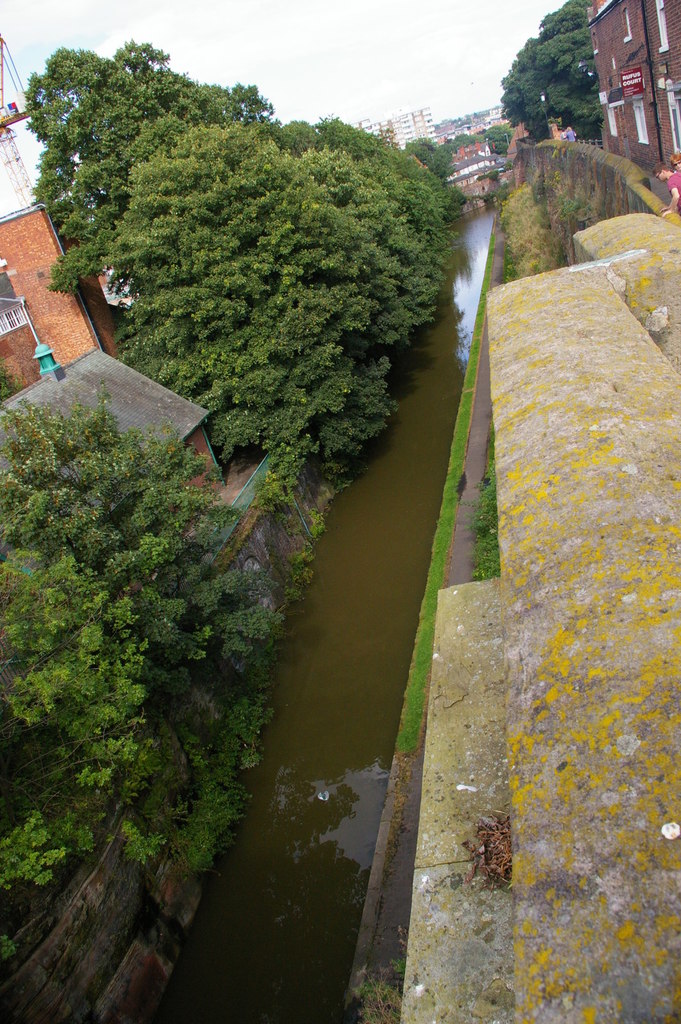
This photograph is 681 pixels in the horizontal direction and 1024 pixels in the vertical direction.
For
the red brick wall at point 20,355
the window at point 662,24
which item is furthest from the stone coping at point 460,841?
the red brick wall at point 20,355

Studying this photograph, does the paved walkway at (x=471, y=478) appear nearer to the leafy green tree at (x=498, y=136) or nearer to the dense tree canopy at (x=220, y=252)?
the dense tree canopy at (x=220, y=252)

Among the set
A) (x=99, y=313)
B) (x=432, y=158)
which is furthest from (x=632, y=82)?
(x=432, y=158)

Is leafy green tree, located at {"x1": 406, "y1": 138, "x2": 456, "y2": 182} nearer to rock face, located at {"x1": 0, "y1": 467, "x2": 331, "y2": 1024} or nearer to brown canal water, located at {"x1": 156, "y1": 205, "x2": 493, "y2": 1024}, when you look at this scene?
brown canal water, located at {"x1": 156, "y1": 205, "x2": 493, "y2": 1024}

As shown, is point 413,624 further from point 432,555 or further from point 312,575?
point 312,575

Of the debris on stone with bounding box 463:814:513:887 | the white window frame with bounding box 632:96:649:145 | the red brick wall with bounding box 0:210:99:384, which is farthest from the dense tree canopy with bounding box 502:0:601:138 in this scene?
the debris on stone with bounding box 463:814:513:887

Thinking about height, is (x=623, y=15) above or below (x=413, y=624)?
above

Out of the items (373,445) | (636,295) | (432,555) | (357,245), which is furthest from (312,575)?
(636,295)
